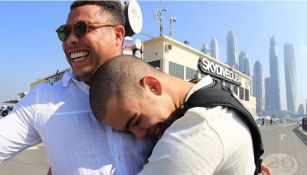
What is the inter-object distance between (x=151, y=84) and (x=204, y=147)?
1.71 feet

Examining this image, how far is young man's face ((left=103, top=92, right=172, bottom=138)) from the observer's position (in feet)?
5.24

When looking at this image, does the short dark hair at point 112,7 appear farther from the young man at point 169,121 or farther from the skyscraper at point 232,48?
the skyscraper at point 232,48

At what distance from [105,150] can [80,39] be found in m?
0.75

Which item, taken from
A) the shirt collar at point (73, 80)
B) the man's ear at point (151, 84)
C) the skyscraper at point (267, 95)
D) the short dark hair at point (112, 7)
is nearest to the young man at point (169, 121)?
the man's ear at point (151, 84)

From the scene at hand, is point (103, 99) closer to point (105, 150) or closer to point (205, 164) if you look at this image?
point (105, 150)

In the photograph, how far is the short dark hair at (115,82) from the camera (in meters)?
1.60

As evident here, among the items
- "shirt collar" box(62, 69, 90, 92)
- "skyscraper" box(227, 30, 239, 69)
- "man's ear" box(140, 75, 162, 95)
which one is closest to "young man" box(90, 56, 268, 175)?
"man's ear" box(140, 75, 162, 95)

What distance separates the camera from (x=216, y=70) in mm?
34688

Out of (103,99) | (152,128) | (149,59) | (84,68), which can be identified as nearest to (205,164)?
(152,128)

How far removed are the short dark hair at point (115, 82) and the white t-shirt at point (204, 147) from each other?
1.15ft

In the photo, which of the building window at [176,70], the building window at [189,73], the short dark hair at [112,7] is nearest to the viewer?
the short dark hair at [112,7]

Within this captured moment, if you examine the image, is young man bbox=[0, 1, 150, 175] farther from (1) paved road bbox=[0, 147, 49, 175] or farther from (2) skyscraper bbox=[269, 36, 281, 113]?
(2) skyscraper bbox=[269, 36, 281, 113]

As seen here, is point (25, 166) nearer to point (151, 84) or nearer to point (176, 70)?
point (151, 84)

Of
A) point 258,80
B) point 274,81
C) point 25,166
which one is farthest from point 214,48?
point 25,166
